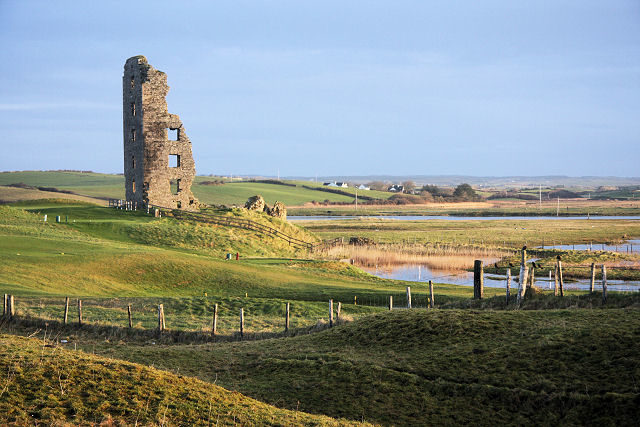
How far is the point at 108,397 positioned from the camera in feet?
42.2

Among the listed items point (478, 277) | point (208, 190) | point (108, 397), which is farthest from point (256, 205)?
point (208, 190)

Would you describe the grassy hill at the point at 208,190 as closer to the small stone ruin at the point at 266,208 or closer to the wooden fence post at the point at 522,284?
the small stone ruin at the point at 266,208

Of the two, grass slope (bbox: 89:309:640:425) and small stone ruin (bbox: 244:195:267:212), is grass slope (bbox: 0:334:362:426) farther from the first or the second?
small stone ruin (bbox: 244:195:267:212)

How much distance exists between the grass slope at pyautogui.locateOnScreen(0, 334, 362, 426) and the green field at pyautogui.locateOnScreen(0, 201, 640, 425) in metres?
0.04

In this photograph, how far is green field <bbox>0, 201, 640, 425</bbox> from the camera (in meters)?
13.4

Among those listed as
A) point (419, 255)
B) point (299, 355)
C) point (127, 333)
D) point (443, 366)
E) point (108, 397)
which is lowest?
point (419, 255)

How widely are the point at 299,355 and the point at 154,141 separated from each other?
45863 mm

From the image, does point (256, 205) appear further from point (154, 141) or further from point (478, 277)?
point (478, 277)

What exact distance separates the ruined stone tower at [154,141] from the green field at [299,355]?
24743 mm

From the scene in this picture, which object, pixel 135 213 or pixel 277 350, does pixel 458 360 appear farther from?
pixel 135 213

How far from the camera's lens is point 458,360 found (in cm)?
1812

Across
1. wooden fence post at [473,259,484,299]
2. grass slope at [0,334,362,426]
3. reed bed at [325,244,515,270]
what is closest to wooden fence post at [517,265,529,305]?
wooden fence post at [473,259,484,299]

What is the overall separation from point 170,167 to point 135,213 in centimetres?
549

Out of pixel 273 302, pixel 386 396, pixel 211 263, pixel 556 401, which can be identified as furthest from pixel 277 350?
pixel 211 263
